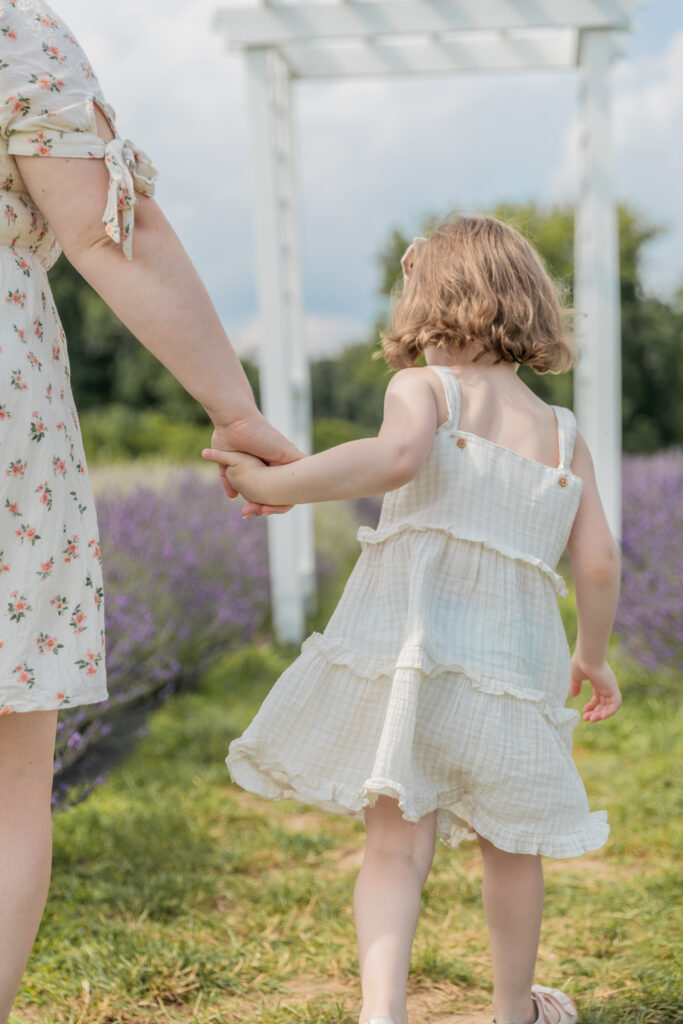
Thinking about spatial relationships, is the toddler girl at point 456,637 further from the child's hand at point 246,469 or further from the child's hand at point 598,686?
the child's hand at point 598,686

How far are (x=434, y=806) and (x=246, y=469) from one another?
2.02 ft

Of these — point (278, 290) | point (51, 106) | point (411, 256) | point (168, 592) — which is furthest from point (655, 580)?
point (51, 106)

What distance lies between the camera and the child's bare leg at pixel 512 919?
1660 millimetres

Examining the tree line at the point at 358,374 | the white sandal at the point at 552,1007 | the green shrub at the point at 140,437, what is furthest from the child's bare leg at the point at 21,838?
the green shrub at the point at 140,437

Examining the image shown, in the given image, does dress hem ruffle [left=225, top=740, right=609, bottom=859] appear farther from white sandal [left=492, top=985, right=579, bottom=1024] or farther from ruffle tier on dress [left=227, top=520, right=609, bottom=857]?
white sandal [left=492, top=985, right=579, bottom=1024]

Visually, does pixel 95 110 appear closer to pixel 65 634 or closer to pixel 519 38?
pixel 65 634

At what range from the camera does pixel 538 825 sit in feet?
5.35

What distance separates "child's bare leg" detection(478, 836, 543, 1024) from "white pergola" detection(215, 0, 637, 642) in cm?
305

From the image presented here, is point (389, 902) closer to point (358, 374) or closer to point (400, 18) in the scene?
point (400, 18)

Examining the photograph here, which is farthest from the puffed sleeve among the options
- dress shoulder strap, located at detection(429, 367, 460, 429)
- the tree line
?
the tree line

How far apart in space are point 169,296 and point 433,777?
853 mm

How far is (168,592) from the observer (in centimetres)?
421

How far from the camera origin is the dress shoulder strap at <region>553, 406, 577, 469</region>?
5.78ft

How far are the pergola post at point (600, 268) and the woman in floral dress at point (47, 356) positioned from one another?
11.3ft
